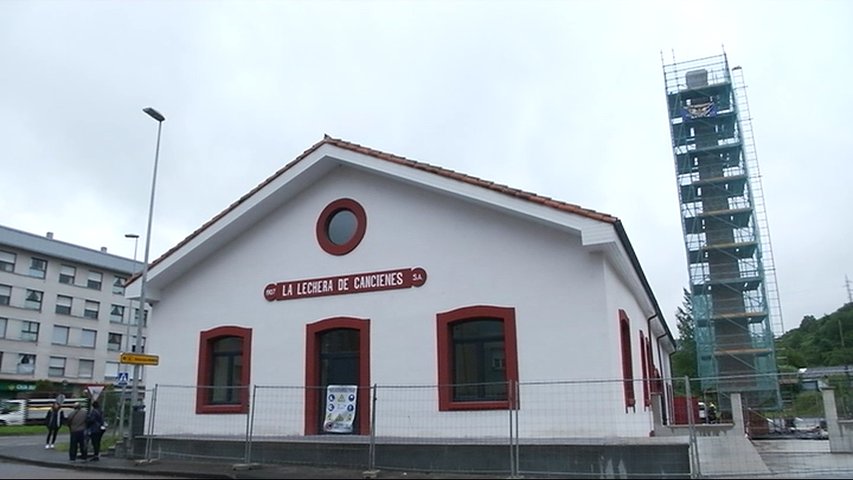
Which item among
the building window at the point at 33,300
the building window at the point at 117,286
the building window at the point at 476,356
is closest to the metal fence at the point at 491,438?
the building window at the point at 476,356

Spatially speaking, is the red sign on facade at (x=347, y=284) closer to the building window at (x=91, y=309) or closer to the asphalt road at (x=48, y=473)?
the asphalt road at (x=48, y=473)

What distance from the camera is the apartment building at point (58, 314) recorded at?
5338 cm

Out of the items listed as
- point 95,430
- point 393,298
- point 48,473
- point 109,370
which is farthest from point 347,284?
point 109,370

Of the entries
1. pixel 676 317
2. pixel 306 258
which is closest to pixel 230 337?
pixel 306 258

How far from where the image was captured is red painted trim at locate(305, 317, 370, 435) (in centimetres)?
1512

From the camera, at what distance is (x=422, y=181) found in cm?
1495

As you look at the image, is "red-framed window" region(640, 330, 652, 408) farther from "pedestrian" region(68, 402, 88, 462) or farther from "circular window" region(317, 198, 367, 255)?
"pedestrian" region(68, 402, 88, 462)

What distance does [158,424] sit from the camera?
17.7m

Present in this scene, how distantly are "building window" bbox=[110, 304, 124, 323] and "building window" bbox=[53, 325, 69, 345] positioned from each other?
4.54 meters

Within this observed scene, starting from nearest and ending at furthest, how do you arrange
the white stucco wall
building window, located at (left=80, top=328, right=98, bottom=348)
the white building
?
the white stucco wall → the white building → building window, located at (left=80, top=328, right=98, bottom=348)

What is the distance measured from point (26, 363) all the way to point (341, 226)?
47.8 m

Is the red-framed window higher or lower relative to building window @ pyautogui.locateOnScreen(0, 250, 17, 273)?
lower

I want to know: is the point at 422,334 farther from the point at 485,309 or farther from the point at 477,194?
the point at 477,194

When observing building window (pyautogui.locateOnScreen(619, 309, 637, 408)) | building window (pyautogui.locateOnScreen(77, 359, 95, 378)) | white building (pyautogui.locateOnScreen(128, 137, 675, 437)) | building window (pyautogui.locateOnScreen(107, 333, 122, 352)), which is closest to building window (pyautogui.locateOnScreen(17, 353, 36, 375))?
building window (pyautogui.locateOnScreen(77, 359, 95, 378))
